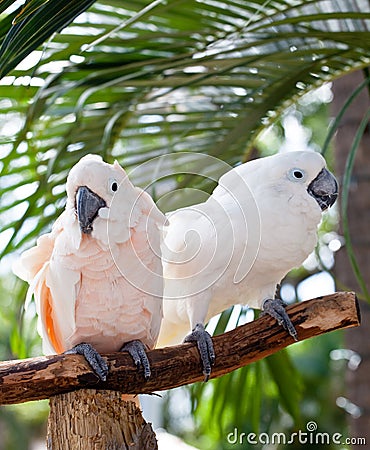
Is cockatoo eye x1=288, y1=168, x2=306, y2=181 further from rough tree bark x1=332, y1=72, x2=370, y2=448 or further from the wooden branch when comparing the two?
rough tree bark x1=332, y1=72, x2=370, y2=448

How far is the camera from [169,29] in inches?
52.1

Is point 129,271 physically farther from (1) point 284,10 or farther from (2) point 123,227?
(1) point 284,10

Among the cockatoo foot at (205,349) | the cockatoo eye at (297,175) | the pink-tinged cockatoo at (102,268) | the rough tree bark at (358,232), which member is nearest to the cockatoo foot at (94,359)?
the pink-tinged cockatoo at (102,268)

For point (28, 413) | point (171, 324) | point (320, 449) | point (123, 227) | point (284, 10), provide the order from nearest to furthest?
point (123, 227) → point (171, 324) → point (284, 10) → point (320, 449) → point (28, 413)

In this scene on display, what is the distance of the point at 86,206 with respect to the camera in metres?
0.81

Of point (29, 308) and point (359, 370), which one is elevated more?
point (29, 308)

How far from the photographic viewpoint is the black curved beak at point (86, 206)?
809 mm

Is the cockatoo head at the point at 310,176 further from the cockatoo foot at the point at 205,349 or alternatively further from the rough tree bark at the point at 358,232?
the rough tree bark at the point at 358,232

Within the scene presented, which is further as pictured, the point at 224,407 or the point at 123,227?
the point at 224,407

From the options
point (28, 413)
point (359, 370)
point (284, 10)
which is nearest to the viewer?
point (284, 10)

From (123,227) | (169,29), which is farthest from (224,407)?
(169,29)

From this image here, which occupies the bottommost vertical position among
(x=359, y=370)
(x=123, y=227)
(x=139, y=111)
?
(x=359, y=370)

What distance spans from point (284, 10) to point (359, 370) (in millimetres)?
835

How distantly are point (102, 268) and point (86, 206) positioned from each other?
0.09m
